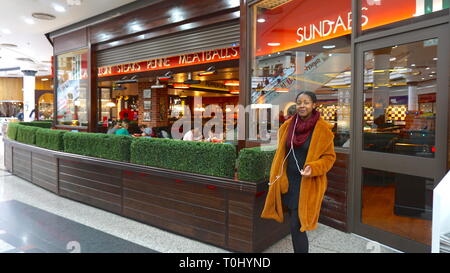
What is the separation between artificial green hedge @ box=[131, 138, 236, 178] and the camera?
3330 millimetres

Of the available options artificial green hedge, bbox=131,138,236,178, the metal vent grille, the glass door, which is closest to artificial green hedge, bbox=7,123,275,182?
artificial green hedge, bbox=131,138,236,178

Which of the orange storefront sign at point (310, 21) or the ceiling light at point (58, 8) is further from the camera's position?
the ceiling light at point (58, 8)

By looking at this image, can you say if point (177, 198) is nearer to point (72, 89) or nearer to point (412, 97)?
point (412, 97)

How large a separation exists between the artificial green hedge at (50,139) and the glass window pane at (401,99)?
473 cm

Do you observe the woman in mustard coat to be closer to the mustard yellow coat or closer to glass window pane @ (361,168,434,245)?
the mustard yellow coat

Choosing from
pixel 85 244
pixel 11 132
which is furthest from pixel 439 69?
pixel 11 132

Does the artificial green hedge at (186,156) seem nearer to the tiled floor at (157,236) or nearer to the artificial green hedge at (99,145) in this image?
the artificial green hedge at (99,145)

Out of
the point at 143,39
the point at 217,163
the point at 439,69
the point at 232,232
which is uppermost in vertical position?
the point at 143,39

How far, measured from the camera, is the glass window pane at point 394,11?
3115 mm

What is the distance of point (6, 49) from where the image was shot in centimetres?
1195

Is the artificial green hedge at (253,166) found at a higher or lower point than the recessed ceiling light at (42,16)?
lower

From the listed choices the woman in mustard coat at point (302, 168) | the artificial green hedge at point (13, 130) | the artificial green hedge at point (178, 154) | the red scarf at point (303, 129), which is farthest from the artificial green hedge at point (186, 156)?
the artificial green hedge at point (13, 130)

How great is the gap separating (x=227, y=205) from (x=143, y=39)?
192 inches

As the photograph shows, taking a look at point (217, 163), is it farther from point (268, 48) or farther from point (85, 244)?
point (268, 48)
